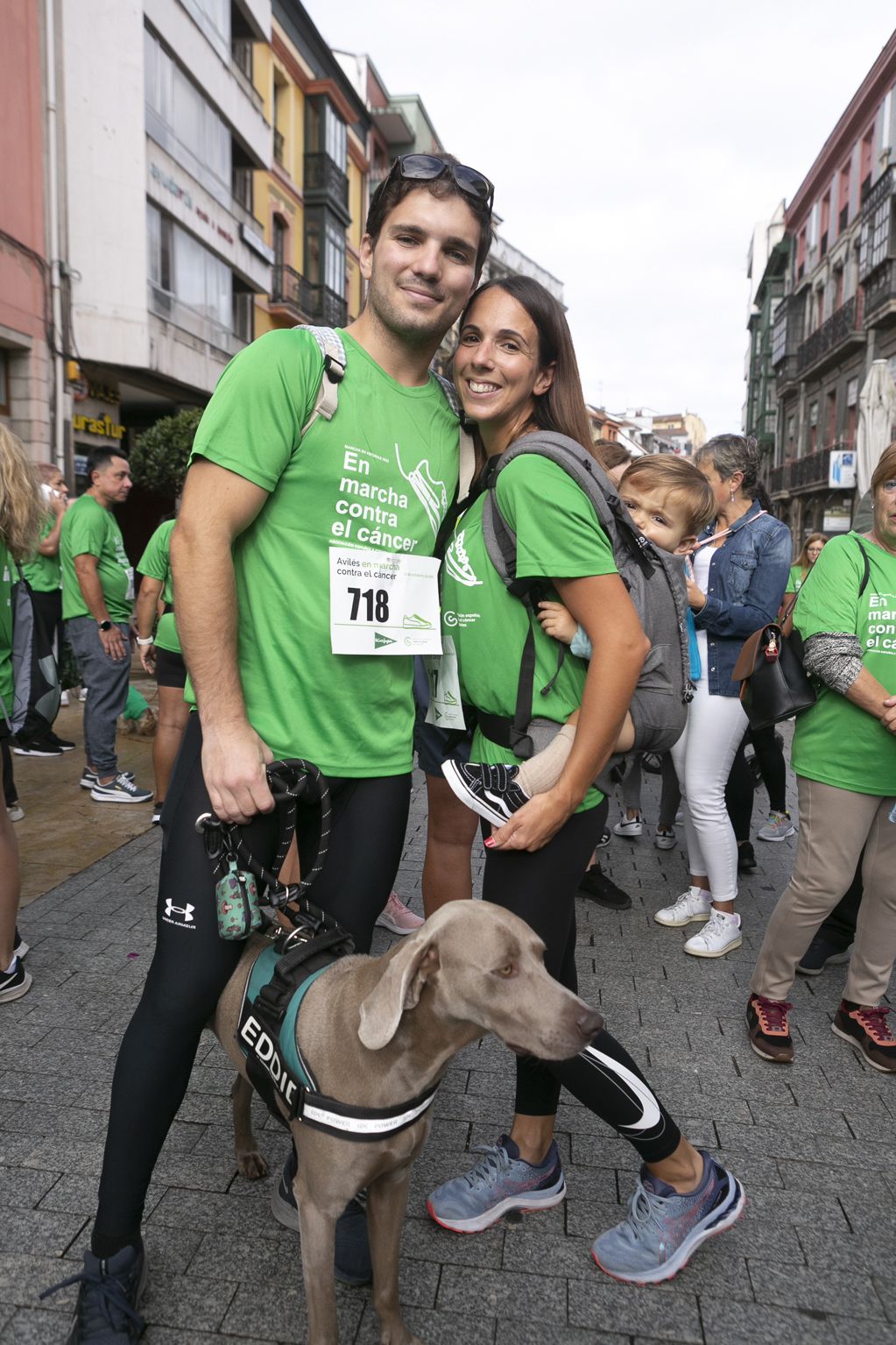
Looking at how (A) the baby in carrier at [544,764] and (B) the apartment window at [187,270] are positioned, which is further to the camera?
(B) the apartment window at [187,270]

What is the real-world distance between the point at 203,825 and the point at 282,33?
3087cm

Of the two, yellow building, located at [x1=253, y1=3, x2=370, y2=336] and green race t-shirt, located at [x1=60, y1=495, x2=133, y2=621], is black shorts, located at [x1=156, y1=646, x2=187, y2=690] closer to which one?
green race t-shirt, located at [x1=60, y1=495, x2=133, y2=621]

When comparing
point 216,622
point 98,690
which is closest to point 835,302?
point 98,690

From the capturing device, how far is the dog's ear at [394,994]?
1821 mm

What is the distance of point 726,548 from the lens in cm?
502

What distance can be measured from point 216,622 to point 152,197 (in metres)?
17.9

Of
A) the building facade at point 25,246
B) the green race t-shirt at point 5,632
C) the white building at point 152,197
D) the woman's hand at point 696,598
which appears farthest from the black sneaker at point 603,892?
the white building at point 152,197

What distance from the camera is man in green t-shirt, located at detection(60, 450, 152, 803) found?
6863 millimetres

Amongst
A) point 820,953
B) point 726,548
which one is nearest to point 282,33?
point 726,548

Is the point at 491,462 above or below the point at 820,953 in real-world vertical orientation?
above

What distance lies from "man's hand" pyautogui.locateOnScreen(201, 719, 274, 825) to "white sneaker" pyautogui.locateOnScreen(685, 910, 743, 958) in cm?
313

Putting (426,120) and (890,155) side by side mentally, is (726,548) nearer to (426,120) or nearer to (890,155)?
(890,155)

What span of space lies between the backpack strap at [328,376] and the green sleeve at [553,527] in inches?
17.4

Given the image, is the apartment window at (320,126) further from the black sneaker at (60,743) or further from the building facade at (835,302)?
the black sneaker at (60,743)
